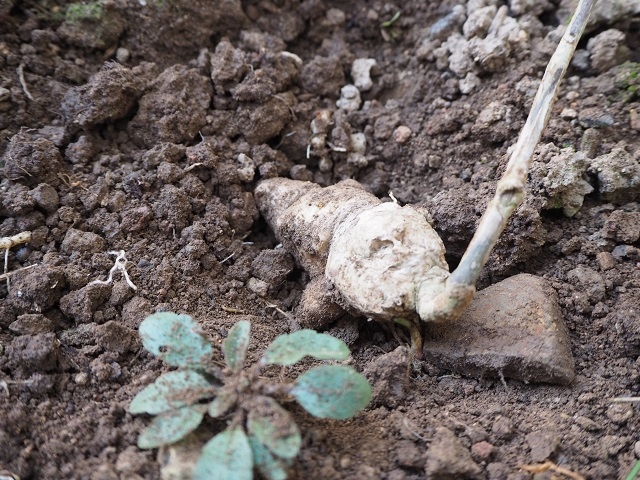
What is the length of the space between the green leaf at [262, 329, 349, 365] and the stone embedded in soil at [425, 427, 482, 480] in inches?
14.8

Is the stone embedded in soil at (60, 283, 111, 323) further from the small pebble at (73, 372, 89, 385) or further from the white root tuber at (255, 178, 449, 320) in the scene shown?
the white root tuber at (255, 178, 449, 320)

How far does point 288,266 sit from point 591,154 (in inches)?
52.4

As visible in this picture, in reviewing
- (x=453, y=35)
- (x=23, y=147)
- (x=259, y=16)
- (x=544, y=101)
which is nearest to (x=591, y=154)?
(x=544, y=101)

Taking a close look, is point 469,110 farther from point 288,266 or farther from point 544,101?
point 288,266

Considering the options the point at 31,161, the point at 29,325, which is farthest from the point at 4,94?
the point at 29,325

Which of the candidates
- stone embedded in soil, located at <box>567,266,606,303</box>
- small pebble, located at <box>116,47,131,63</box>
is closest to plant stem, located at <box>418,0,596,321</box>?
stone embedded in soil, located at <box>567,266,606,303</box>

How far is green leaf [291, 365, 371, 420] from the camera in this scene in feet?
4.79

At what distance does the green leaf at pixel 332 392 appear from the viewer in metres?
1.46

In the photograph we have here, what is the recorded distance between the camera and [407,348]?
187cm

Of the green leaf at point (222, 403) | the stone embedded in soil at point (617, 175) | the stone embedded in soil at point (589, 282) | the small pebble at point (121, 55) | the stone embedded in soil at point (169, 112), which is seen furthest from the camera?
the small pebble at point (121, 55)

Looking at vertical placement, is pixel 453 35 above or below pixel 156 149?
above

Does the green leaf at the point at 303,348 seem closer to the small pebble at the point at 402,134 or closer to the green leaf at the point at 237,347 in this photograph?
the green leaf at the point at 237,347

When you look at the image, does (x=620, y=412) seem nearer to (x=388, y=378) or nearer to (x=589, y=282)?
(x=589, y=282)

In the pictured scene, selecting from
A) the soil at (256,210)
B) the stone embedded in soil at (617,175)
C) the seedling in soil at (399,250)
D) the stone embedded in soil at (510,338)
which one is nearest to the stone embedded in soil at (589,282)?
the soil at (256,210)
